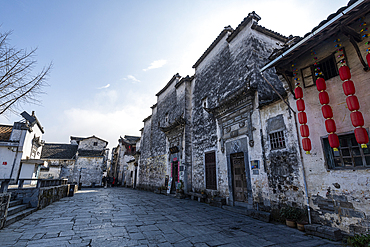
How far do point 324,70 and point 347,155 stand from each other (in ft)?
8.24

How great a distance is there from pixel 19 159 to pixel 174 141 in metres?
14.1

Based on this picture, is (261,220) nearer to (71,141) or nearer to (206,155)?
(206,155)

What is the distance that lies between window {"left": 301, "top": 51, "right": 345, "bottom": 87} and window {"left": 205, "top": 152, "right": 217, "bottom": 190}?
19.4 feet

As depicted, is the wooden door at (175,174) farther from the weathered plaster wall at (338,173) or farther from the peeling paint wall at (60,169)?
the peeling paint wall at (60,169)

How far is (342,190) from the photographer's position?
4.45 meters

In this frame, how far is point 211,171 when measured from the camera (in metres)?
10.2

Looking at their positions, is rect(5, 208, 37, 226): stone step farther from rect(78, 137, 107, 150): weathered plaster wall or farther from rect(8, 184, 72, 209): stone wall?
rect(78, 137, 107, 150): weathered plaster wall

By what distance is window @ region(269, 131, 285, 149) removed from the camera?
621 cm

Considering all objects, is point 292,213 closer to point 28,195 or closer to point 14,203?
point 14,203

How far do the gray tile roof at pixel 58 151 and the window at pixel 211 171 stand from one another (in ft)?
77.8

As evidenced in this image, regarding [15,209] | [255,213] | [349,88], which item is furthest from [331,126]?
[15,209]

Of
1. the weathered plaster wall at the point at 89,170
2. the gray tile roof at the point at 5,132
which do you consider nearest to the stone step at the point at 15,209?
the gray tile roof at the point at 5,132

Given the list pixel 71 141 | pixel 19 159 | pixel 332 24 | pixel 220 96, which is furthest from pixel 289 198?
pixel 71 141

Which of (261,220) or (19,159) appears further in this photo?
(19,159)
